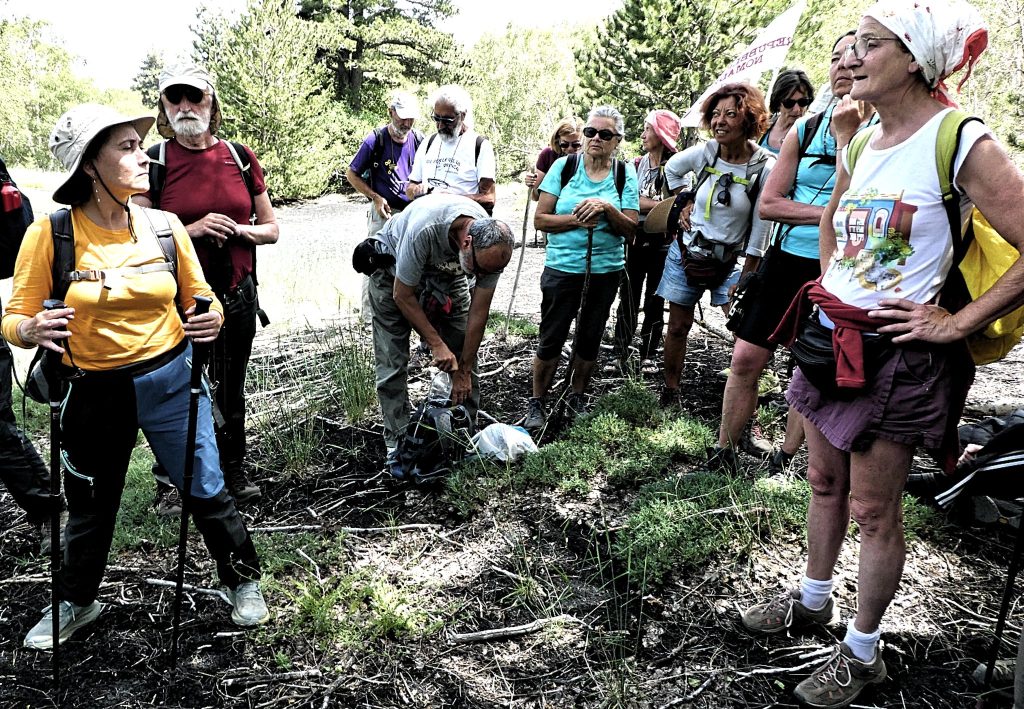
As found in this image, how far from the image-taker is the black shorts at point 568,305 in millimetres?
4531

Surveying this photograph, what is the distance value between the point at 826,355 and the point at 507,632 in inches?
64.2

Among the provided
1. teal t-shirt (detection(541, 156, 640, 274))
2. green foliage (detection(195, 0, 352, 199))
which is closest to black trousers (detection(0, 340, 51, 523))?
teal t-shirt (detection(541, 156, 640, 274))

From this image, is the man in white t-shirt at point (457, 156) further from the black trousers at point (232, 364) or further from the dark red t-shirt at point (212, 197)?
the black trousers at point (232, 364)

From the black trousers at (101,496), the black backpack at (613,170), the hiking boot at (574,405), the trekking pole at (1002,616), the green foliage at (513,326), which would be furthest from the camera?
the green foliage at (513,326)

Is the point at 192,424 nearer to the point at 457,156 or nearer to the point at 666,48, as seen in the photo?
the point at 457,156

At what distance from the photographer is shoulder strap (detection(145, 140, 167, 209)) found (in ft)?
10.9

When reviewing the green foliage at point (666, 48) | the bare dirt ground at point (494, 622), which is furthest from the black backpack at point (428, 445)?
the green foliage at point (666, 48)

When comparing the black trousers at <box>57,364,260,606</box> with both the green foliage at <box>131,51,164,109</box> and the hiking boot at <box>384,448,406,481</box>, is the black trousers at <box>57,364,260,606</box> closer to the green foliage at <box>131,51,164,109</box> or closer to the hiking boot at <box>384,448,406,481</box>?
the hiking boot at <box>384,448,406,481</box>

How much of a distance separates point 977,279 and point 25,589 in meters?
4.03

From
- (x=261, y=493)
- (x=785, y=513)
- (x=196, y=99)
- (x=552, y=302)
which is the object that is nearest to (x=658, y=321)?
(x=552, y=302)

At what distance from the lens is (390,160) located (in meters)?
6.26

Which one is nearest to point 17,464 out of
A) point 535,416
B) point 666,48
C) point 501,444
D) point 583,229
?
point 501,444

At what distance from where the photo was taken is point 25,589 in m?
3.17

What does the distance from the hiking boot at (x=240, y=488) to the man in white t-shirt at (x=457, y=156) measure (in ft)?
8.61
